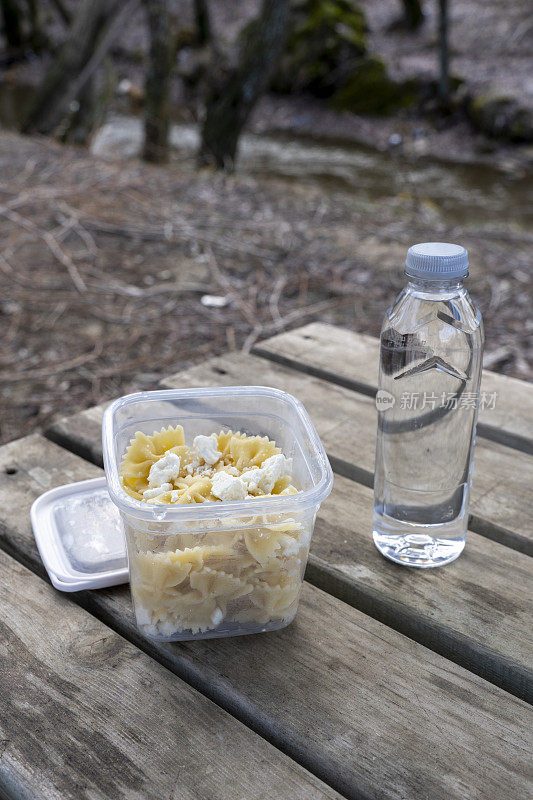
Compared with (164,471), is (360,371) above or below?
below

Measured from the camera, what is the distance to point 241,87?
210 inches

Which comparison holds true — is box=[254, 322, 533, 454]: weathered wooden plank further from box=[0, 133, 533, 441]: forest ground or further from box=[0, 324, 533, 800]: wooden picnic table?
box=[0, 133, 533, 441]: forest ground

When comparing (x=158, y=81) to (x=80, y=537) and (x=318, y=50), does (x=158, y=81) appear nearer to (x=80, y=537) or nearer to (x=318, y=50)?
(x=318, y=50)

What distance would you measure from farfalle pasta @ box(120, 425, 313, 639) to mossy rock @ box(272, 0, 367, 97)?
930 cm

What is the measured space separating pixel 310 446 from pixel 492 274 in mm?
2940

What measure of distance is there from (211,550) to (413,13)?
11.4m

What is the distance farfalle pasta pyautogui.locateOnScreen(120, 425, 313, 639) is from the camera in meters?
0.82

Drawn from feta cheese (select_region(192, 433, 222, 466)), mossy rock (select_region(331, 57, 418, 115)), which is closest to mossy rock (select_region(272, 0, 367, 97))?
mossy rock (select_region(331, 57, 418, 115))

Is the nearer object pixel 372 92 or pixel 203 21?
pixel 372 92

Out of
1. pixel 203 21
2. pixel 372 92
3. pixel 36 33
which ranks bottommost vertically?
pixel 372 92

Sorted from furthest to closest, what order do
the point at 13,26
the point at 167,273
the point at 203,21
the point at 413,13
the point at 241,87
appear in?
1. the point at 13,26
2. the point at 203,21
3. the point at 413,13
4. the point at 241,87
5. the point at 167,273

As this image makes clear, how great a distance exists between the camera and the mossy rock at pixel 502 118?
755 cm

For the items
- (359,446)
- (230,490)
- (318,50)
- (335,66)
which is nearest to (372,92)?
(335,66)

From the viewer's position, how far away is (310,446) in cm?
94
